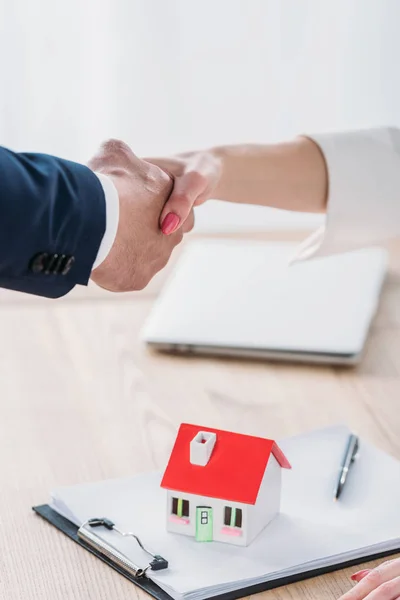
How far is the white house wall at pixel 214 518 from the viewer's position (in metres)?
0.92

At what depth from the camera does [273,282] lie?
1.55 m

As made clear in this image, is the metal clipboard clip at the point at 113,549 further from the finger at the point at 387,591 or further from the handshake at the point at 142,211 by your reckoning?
the handshake at the point at 142,211

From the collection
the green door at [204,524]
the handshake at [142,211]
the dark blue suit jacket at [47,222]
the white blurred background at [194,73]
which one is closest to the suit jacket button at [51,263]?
the dark blue suit jacket at [47,222]

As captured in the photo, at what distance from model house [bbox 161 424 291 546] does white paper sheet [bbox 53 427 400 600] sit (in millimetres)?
13

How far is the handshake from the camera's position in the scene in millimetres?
1178

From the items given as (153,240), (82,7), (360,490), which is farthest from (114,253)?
(82,7)

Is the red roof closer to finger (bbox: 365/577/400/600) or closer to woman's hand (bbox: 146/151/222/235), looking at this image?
finger (bbox: 365/577/400/600)

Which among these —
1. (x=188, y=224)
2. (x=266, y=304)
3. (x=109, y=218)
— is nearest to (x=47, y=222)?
(x=109, y=218)

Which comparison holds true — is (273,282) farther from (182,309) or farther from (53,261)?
(53,261)

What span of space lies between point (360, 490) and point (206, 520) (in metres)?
0.19

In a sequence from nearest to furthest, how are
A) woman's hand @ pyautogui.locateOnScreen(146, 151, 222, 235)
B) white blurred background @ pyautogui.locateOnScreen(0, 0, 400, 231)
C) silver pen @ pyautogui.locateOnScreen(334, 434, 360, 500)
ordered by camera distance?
silver pen @ pyautogui.locateOnScreen(334, 434, 360, 500) → woman's hand @ pyautogui.locateOnScreen(146, 151, 222, 235) → white blurred background @ pyautogui.locateOnScreen(0, 0, 400, 231)

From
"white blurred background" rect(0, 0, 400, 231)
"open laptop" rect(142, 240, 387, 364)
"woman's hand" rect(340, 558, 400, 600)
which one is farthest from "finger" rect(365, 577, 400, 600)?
"white blurred background" rect(0, 0, 400, 231)

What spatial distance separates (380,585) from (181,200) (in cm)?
61

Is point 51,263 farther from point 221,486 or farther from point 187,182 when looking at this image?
point 187,182
